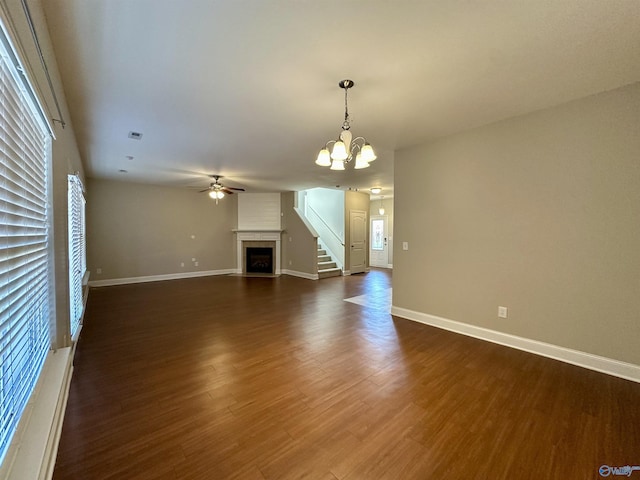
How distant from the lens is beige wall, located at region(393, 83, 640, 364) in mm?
2496

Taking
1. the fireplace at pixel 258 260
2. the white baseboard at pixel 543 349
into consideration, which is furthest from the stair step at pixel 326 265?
the white baseboard at pixel 543 349

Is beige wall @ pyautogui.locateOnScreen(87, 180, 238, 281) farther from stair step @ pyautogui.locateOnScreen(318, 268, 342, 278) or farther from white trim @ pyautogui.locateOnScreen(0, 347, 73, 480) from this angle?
white trim @ pyautogui.locateOnScreen(0, 347, 73, 480)

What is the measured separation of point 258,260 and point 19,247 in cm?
752

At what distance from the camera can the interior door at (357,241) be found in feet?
27.6

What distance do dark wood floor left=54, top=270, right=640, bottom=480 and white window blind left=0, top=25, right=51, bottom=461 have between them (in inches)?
26.1

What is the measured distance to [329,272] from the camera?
26.4ft

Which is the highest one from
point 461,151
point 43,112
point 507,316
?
point 461,151

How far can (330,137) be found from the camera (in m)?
3.65

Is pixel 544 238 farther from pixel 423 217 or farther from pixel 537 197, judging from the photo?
pixel 423 217

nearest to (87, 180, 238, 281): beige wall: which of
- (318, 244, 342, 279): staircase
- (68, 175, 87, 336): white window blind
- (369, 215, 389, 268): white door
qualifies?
(318, 244, 342, 279): staircase

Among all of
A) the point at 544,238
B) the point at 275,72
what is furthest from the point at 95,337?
the point at 544,238

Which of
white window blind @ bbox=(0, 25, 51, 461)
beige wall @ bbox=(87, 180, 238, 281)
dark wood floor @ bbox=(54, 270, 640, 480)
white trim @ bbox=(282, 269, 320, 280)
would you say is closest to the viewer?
white window blind @ bbox=(0, 25, 51, 461)

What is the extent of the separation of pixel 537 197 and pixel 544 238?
0.44 metres

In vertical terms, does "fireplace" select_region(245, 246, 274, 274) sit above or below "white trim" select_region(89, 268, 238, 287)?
above
